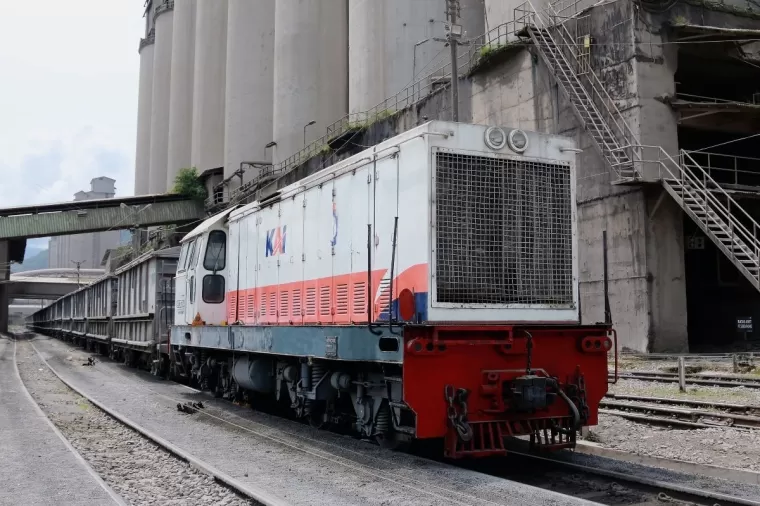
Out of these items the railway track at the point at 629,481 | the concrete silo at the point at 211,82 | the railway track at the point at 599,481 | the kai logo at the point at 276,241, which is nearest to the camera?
the railway track at the point at 629,481

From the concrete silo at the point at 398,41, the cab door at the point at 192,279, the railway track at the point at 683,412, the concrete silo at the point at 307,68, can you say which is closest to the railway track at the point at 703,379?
the railway track at the point at 683,412

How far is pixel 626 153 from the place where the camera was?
20188mm

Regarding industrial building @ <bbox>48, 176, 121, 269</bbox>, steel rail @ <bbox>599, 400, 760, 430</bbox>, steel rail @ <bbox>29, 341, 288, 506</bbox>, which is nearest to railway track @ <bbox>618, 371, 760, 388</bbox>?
steel rail @ <bbox>599, 400, 760, 430</bbox>

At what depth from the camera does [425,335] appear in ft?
24.2

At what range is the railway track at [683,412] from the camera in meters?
10.1

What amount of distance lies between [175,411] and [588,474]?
842 centimetres

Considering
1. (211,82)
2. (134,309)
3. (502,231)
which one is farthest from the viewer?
(211,82)

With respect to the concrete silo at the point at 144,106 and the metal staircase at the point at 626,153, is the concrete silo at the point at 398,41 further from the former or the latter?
the concrete silo at the point at 144,106

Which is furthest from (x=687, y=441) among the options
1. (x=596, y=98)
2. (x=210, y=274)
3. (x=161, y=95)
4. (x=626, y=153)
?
(x=161, y=95)

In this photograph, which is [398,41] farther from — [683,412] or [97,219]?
[683,412]

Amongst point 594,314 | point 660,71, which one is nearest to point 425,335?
point 594,314

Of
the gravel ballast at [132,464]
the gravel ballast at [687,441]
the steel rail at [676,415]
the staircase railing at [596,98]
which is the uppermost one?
the staircase railing at [596,98]

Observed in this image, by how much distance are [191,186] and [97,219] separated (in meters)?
7.91

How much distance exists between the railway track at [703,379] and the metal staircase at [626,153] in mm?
3532
